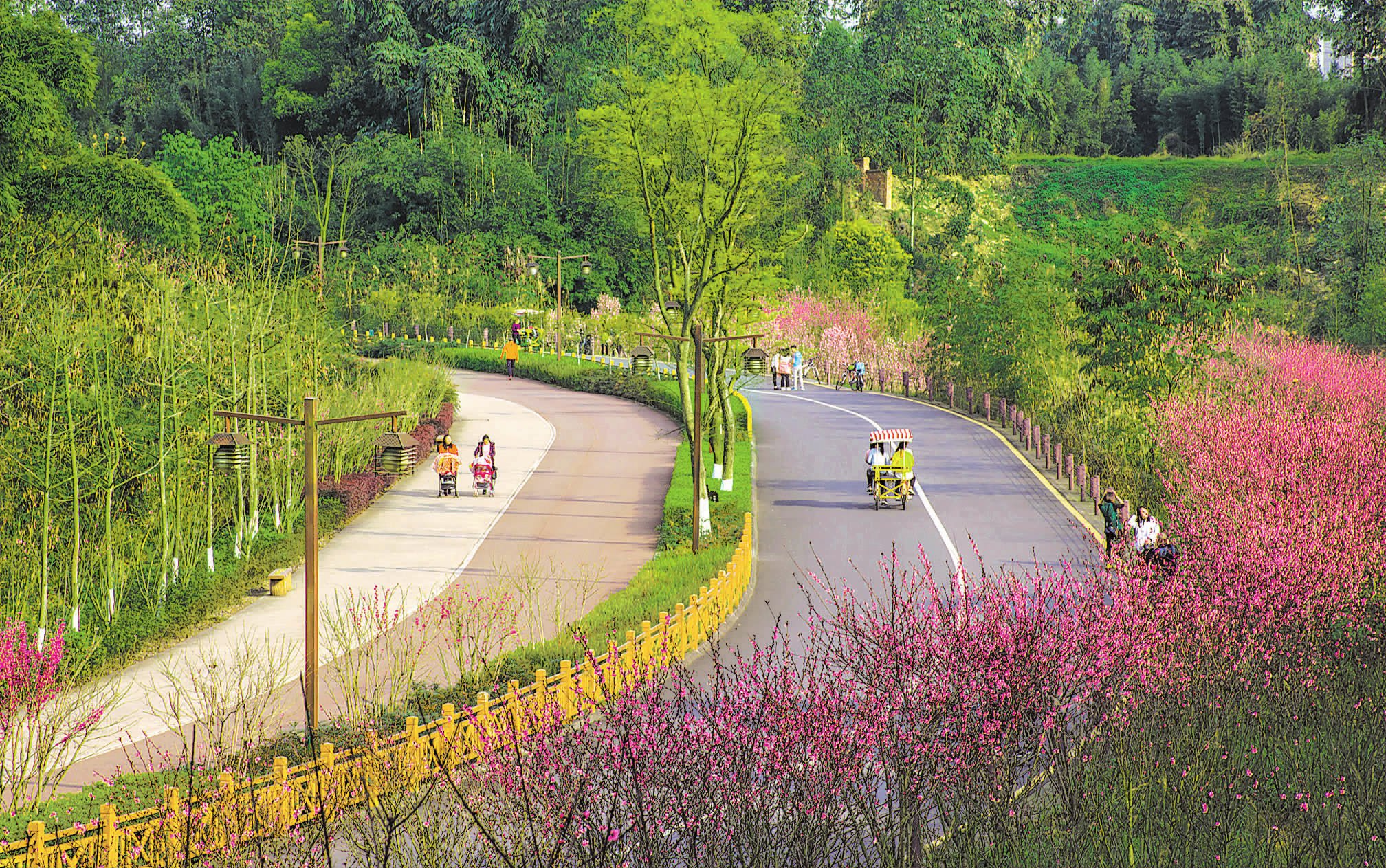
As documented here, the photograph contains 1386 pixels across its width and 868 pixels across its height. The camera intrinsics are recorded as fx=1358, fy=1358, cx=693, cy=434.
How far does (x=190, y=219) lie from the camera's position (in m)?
35.8

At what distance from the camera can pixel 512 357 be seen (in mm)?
53844

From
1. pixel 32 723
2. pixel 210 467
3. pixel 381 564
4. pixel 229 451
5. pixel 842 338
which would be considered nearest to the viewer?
pixel 32 723

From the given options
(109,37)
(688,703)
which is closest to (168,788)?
(688,703)

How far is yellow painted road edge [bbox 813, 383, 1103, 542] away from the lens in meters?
27.5

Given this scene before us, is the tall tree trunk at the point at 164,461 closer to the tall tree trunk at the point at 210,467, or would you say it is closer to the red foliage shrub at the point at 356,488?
the tall tree trunk at the point at 210,467

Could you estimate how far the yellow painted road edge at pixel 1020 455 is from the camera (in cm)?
2748

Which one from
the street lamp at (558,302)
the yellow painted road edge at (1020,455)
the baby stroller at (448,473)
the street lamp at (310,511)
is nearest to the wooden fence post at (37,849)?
the street lamp at (310,511)

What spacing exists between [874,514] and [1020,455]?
852 centimetres

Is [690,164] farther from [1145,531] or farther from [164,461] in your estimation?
[1145,531]

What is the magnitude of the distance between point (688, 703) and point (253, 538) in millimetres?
12525

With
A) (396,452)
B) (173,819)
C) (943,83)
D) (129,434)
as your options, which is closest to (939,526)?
(396,452)

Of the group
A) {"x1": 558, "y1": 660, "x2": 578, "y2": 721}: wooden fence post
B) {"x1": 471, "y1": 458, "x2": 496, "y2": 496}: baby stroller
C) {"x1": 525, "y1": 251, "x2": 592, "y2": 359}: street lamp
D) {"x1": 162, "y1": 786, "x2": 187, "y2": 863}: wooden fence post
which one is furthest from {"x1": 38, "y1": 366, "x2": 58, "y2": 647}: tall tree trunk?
{"x1": 525, "y1": 251, "x2": 592, "y2": 359}: street lamp

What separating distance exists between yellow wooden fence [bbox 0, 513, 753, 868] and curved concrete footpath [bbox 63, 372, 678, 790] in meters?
2.11

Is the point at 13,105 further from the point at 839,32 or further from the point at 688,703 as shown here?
the point at 839,32
